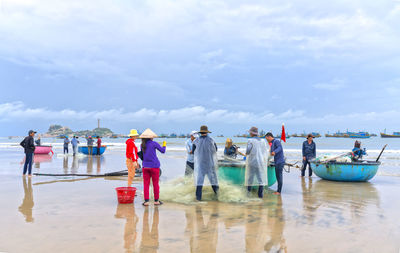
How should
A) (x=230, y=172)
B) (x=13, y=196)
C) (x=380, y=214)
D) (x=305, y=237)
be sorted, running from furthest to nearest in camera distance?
(x=230, y=172)
(x=13, y=196)
(x=380, y=214)
(x=305, y=237)

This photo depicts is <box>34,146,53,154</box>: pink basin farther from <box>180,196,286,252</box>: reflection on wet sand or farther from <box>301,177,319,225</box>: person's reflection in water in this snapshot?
<box>180,196,286,252</box>: reflection on wet sand

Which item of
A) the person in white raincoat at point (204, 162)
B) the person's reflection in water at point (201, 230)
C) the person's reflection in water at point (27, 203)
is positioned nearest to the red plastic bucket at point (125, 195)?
the person's reflection in water at point (201, 230)

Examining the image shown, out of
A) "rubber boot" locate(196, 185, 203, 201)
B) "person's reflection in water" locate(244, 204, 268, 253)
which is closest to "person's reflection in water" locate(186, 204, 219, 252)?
Answer: "person's reflection in water" locate(244, 204, 268, 253)

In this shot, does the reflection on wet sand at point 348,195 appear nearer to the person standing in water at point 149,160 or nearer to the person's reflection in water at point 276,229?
the person's reflection in water at point 276,229

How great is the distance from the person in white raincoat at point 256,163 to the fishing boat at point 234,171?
0.79m

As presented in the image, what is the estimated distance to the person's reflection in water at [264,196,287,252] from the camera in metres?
4.81

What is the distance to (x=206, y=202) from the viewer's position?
7.89 meters

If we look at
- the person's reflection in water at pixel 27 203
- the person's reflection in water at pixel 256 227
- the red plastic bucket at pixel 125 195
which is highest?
the red plastic bucket at pixel 125 195

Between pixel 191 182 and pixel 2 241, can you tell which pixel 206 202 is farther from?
pixel 2 241

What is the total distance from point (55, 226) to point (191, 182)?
3999 mm

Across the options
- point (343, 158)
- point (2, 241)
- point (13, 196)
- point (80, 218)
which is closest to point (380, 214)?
point (343, 158)

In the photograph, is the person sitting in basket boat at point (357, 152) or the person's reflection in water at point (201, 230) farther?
the person sitting in basket boat at point (357, 152)

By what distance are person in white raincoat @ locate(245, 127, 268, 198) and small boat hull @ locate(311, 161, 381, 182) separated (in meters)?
4.98

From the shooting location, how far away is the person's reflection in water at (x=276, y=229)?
4.81 meters
